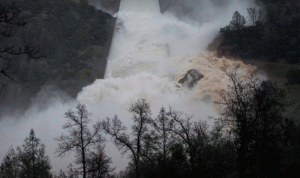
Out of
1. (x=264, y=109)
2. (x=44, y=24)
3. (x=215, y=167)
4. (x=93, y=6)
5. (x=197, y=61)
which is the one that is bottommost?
(x=215, y=167)

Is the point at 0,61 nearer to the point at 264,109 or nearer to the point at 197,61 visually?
the point at 197,61

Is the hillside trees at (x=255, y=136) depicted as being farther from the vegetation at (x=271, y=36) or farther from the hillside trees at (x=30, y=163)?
the vegetation at (x=271, y=36)

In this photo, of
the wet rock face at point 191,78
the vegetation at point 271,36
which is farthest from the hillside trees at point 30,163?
the vegetation at point 271,36

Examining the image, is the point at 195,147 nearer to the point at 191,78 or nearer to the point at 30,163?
the point at 30,163

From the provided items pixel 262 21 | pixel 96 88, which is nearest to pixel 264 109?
pixel 96 88

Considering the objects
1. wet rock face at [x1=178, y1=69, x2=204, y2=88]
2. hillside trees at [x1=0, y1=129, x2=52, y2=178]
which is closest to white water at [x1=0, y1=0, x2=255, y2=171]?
wet rock face at [x1=178, y1=69, x2=204, y2=88]

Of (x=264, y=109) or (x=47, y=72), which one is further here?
(x=47, y=72)

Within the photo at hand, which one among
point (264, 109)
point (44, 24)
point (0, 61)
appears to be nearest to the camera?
point (264, 109)
